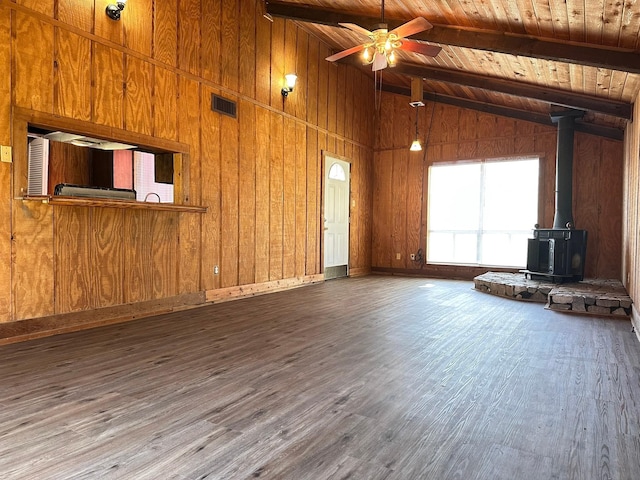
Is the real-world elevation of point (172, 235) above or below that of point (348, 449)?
above

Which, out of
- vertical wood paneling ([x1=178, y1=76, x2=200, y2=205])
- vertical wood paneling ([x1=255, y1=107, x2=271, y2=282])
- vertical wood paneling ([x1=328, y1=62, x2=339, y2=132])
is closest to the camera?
vertical wood paneling ([x1=178, y1=76, x2=200, y2=205])

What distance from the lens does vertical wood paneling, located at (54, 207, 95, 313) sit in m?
3.77

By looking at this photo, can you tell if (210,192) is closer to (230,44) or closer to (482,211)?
(230,44)

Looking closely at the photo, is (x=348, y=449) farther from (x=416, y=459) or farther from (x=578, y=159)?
(x=578, y=159)

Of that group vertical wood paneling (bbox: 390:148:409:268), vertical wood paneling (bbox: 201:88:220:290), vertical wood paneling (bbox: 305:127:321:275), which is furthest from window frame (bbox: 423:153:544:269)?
vertical wood paneling (bbox: 201:88:220:290)

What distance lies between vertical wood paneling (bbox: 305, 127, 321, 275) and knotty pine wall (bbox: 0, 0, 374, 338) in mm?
35

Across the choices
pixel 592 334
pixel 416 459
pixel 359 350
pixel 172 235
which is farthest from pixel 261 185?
pixel 416 459

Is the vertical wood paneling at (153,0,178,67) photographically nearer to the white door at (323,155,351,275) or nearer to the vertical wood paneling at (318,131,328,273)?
the vertical wood paneling at (318,131,328,273)

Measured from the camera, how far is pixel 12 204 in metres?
3.43

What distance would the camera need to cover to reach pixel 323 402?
2.28m

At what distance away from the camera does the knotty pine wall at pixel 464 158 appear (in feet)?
22.6

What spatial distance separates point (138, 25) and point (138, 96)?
2.47 feet

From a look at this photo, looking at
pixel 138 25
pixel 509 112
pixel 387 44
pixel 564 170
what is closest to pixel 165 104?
pixel 138 25

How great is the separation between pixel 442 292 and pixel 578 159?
353cm
